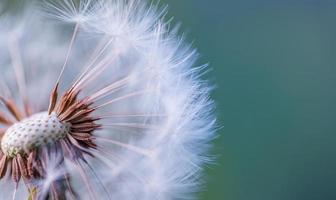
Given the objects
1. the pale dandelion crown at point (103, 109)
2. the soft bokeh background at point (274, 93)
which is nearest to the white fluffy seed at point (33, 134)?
the pale dandelion crown at point (103, 109)

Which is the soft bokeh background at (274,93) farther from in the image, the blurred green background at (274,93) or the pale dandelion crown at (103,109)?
the pale dandelion crown at (103,109)

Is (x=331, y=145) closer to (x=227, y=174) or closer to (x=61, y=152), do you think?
(x=227, y=174)

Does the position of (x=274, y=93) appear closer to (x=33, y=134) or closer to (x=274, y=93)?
(x=274, y=93)

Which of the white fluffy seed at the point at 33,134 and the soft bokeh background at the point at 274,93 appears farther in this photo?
the soft bokeh background at the point at 274,93

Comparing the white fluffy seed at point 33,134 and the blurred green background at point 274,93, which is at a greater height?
→ the blurred green background at point 274,93

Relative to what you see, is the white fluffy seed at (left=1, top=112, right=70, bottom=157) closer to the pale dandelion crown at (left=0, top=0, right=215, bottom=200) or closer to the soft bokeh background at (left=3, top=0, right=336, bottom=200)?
the pale dandelion crown at (left=0, top=0, right=215, bottom=200)

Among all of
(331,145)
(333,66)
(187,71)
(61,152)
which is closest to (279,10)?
(333,66)

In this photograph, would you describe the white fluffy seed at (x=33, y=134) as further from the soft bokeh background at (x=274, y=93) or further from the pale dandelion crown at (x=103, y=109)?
the soft bokeh background at (x=274, y=93)

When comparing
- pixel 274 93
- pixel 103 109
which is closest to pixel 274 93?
pixel 274 93
